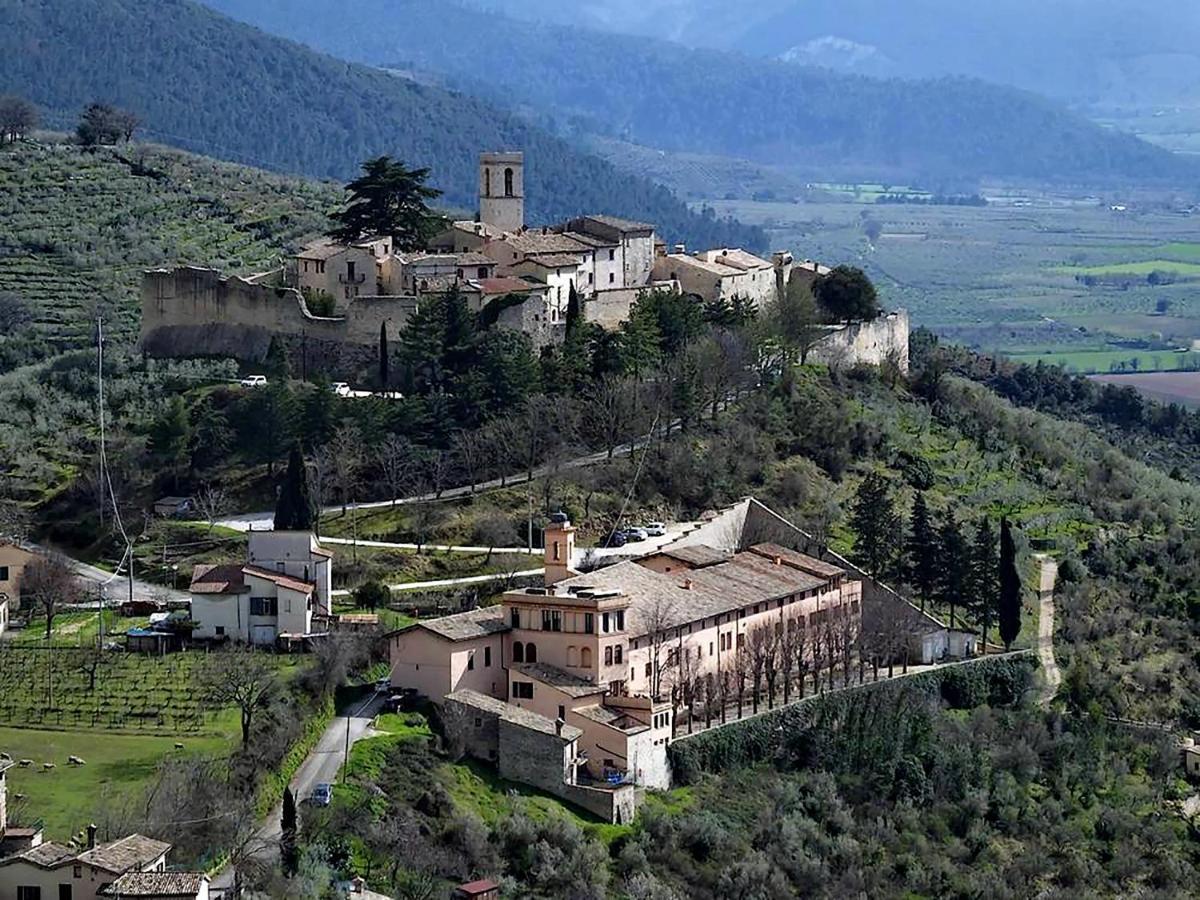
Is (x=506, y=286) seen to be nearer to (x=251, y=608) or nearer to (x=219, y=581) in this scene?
(x=219, y=581)

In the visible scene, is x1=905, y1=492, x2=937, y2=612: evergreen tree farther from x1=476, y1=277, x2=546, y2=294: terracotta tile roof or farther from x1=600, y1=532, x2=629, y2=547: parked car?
x1=476, y1=277, x2=546, y2=294: terracotta tile roof

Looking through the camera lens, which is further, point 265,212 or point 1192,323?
point 1192,323

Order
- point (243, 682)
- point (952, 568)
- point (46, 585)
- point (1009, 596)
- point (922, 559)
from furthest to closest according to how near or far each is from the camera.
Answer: point (922, 559) → point (952, 568) → point (1009, 596) → point (46, 585) → point (243, 682)

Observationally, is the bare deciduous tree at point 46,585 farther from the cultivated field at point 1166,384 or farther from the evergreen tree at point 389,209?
the cultivated field at point 1166,384

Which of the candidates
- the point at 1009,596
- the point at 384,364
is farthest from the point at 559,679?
the point at 384,364

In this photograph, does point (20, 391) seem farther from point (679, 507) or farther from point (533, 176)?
point (533, 176)

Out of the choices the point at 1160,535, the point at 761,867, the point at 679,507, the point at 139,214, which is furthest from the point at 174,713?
the point at 139,214
